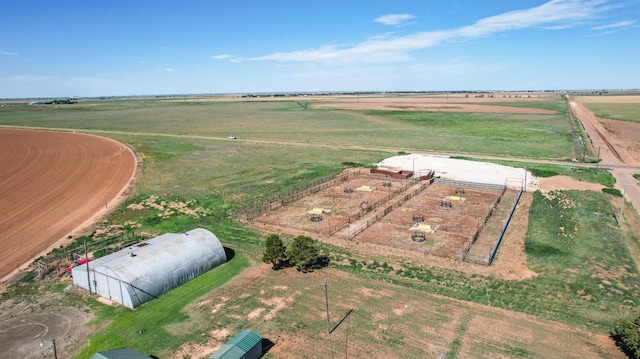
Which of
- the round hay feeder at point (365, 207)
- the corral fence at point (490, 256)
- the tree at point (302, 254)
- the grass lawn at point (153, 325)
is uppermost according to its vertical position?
the tree at point (302, 254)

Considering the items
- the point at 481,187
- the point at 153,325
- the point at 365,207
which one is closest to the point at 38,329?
the point at 153,325

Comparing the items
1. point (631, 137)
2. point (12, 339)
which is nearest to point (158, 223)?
point (12, 339)

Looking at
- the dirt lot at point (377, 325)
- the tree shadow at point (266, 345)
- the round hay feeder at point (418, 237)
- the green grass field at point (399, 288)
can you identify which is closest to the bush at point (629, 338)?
the dirt lot at point (377, 325)

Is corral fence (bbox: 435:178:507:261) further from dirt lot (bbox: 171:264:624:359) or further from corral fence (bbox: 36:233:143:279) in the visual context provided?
corral fence (bbox: 36:233:143:279)

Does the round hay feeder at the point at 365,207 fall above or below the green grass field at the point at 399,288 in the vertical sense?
above

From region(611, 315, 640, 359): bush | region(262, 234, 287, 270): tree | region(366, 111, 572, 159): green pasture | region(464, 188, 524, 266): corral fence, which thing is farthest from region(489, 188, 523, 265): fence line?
region(366, 111, 572, 159): green pasture

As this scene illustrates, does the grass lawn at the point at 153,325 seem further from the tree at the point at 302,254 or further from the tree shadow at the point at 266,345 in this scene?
the tree at the point at 302,254

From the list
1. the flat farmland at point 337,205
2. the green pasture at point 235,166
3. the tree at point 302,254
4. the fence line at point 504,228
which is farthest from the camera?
the green pasture at point 235,166
